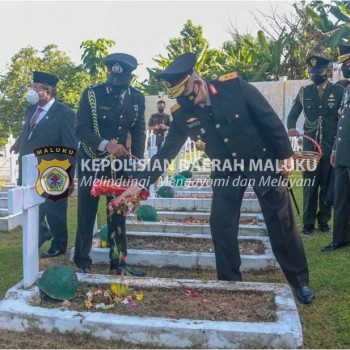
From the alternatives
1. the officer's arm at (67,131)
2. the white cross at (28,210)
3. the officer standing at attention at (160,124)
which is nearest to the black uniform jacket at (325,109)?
the officer's arm at (67,131)

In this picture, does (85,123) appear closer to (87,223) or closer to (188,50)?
(87,223)

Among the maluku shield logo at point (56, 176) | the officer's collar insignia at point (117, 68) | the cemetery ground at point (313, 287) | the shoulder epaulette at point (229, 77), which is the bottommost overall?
the cemetery ground at point (313, 287)

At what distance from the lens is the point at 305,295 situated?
3.76 metres

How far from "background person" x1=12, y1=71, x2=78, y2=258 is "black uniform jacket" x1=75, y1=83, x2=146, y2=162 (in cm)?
99

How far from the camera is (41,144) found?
5348 mm

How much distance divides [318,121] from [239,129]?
2854 millimetres

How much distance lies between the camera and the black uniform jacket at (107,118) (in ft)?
14.2

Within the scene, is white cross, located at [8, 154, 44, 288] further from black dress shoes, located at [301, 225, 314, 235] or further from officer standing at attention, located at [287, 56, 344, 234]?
black dress shoes, located at [301, 225, 314, 235]

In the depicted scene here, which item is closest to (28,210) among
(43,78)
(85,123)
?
(85,123)

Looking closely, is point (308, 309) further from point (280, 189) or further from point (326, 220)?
point (326, 220)

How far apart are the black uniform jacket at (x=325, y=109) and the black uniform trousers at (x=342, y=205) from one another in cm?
72

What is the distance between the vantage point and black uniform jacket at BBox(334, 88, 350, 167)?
5.21 m

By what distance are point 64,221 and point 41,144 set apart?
89cm

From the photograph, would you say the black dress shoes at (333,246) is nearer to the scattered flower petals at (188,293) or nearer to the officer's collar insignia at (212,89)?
the scattered flower petals at (188,293)
